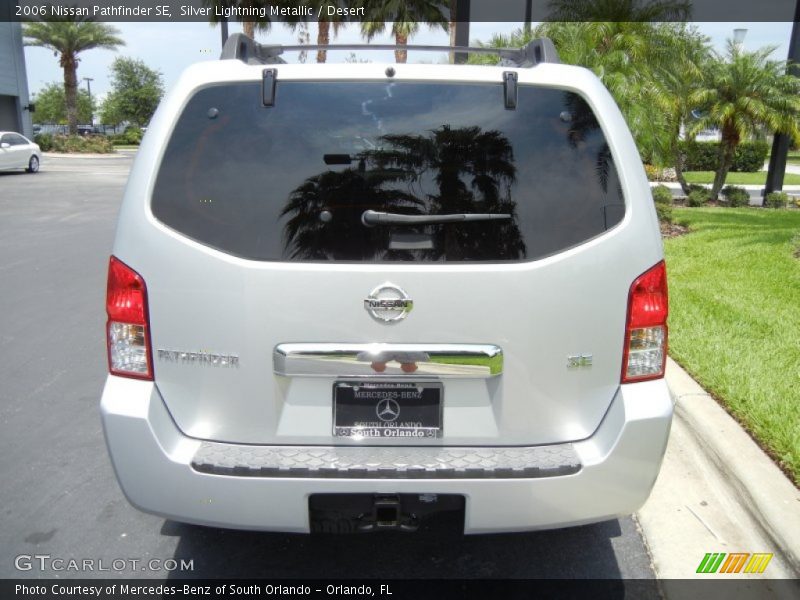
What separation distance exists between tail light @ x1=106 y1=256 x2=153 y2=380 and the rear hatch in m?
0.05

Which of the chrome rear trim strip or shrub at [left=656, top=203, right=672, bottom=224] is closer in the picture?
the chrome rear trim strip

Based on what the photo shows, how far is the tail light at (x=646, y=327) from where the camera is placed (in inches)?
100

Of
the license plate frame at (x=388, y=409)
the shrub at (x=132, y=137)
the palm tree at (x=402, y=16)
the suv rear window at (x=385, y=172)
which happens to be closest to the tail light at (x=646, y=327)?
the suv rear window at (x=385, y=172)

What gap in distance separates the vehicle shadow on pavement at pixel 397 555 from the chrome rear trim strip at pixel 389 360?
3.60 feet

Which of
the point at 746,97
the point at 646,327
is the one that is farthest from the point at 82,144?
the point at 646,327

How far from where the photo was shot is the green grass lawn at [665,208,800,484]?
4.33m

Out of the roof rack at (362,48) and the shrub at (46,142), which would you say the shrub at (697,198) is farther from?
the shrub at (46,142)

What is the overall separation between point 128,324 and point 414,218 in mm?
1063

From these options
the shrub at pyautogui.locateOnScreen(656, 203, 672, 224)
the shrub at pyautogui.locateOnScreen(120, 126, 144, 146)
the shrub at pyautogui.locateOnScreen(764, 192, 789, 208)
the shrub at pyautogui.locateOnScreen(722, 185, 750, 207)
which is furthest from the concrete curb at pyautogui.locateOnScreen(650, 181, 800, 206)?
the shrub at pyautogui.locateOnScreen(120, 126, 144, 146)

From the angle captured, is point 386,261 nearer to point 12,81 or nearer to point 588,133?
point 588,133

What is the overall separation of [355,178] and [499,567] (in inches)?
70.6

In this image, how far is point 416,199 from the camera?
250 cm

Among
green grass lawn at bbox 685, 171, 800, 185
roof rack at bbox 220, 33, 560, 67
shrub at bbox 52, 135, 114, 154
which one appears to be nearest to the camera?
roof rack at bbox 220, 33, 560, 67

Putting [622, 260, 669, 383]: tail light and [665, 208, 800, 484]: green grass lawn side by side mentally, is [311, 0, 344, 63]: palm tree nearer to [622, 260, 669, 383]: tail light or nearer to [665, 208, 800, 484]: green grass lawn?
[665, 208, 800, 484]: green grass lawn
